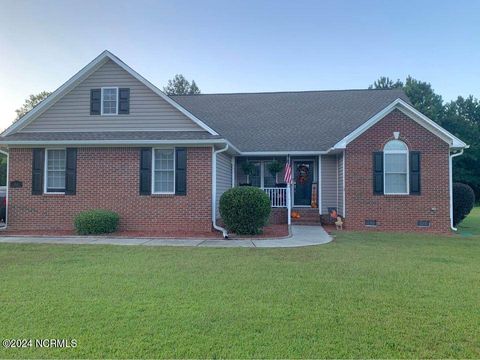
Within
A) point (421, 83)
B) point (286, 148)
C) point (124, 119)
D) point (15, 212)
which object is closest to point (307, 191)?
point (286, 148)

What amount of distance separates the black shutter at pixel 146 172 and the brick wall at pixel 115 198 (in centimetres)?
16

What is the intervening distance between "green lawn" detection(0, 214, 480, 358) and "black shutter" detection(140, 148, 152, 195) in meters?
4.41

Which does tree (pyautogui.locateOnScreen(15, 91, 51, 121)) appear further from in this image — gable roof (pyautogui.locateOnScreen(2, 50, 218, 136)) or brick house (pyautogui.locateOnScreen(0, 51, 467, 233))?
brick house (pyautogui.locateOnScreen(0, 51, 467, 233))

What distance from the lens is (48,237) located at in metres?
11.4

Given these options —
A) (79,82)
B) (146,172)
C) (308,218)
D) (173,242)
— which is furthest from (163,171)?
(308,218)

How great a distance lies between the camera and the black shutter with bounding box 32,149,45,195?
42.5ft

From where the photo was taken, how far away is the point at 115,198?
12859mm

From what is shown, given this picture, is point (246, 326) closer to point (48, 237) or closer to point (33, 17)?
point (48, 237)

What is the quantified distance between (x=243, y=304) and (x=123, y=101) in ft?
34.1

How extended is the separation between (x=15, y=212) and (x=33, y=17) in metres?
7.50

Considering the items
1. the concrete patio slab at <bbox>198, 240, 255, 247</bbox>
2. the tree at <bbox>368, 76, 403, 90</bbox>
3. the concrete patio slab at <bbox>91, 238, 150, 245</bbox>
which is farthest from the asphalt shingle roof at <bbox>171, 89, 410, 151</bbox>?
the tree at <bbox>368, 76, 403, 90</bbox>

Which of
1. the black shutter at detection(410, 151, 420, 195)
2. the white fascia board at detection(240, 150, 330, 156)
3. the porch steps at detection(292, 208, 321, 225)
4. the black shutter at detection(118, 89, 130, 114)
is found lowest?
the porch steps at detection(292, 208, 321, 225)

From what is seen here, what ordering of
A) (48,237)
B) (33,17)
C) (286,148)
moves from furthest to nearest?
(286,148) → (33,17) → (48,237)

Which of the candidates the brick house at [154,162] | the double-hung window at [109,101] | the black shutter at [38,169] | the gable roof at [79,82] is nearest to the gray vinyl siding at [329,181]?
the brick house at [154,162]
